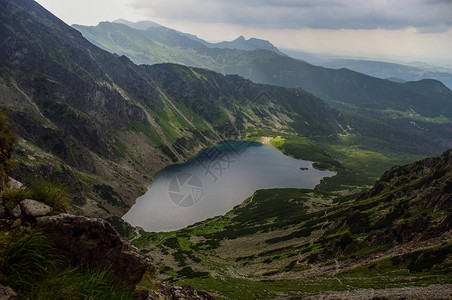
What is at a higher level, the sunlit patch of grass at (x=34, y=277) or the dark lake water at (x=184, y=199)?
the sunlit patch of grass at (x=34, y=277)

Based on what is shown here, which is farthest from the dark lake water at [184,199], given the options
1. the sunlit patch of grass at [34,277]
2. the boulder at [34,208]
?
the sunlit patch of grass at [34,277]

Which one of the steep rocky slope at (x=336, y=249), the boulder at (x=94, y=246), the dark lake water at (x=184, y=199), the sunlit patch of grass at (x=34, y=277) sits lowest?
the dark lake water at (x=184, y=199)

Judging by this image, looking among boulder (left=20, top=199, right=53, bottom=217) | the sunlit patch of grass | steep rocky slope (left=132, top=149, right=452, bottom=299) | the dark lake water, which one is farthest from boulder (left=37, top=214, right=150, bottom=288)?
the dark lake water

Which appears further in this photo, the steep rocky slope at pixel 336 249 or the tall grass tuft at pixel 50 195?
the steep rocky slope at pixel 336 249

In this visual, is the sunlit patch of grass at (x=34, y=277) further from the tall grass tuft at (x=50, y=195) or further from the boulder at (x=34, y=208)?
the tall grass tuft at (x=50, y=195)

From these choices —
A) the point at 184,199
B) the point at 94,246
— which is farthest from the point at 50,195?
the point at 184,199

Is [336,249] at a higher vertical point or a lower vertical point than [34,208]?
lower

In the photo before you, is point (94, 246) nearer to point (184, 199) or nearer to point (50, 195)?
point (50, 195)
